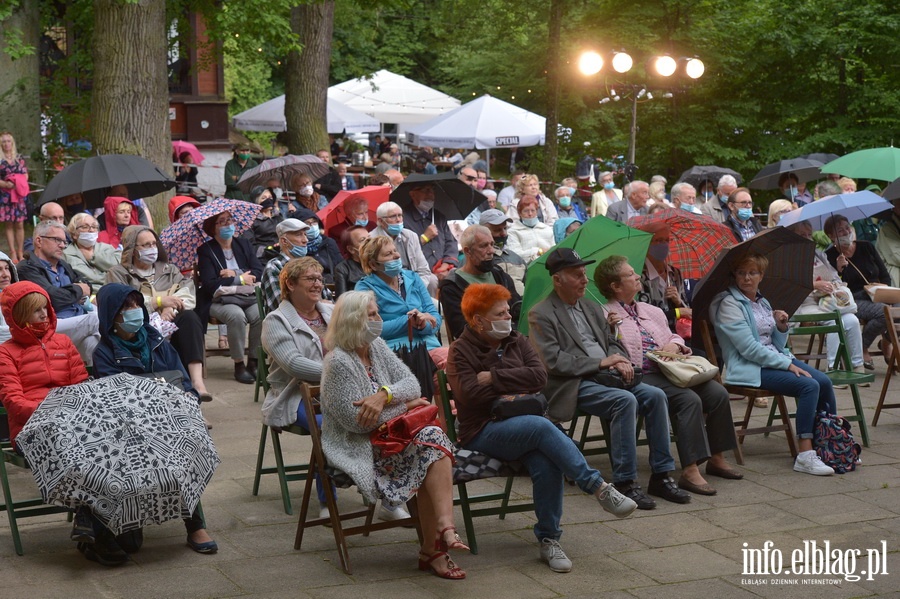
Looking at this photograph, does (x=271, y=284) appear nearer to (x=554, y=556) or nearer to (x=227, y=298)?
(x=227, y=298)

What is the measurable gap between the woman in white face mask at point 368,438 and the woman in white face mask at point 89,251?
14.6 ft

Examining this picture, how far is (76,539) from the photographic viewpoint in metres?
5.81

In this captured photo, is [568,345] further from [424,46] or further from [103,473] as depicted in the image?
[424,46]

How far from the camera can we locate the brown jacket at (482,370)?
20.6 feet

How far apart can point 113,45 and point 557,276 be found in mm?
8109

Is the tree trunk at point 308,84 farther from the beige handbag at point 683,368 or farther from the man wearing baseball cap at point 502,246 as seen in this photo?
the beige handbag at point 683,368

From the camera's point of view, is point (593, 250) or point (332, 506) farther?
point (593, 250)

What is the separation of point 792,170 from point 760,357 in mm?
9493

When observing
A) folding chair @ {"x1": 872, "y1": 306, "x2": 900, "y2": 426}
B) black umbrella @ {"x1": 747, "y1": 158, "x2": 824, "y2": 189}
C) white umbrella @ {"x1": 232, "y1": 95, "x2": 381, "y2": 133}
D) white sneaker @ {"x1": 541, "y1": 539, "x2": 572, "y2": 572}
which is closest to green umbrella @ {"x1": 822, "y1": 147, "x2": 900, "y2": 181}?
black umbrella @ {"x1": 747, "y1": 158, "x2": 824, "y2": 189}

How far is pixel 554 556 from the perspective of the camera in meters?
6.02

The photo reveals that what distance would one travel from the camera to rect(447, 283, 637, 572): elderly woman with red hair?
602 cm

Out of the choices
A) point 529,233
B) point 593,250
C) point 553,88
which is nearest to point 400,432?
point 593,250

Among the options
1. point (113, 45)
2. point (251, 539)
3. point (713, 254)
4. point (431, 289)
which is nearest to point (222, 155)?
point (113, 45)

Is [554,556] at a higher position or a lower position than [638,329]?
lower
